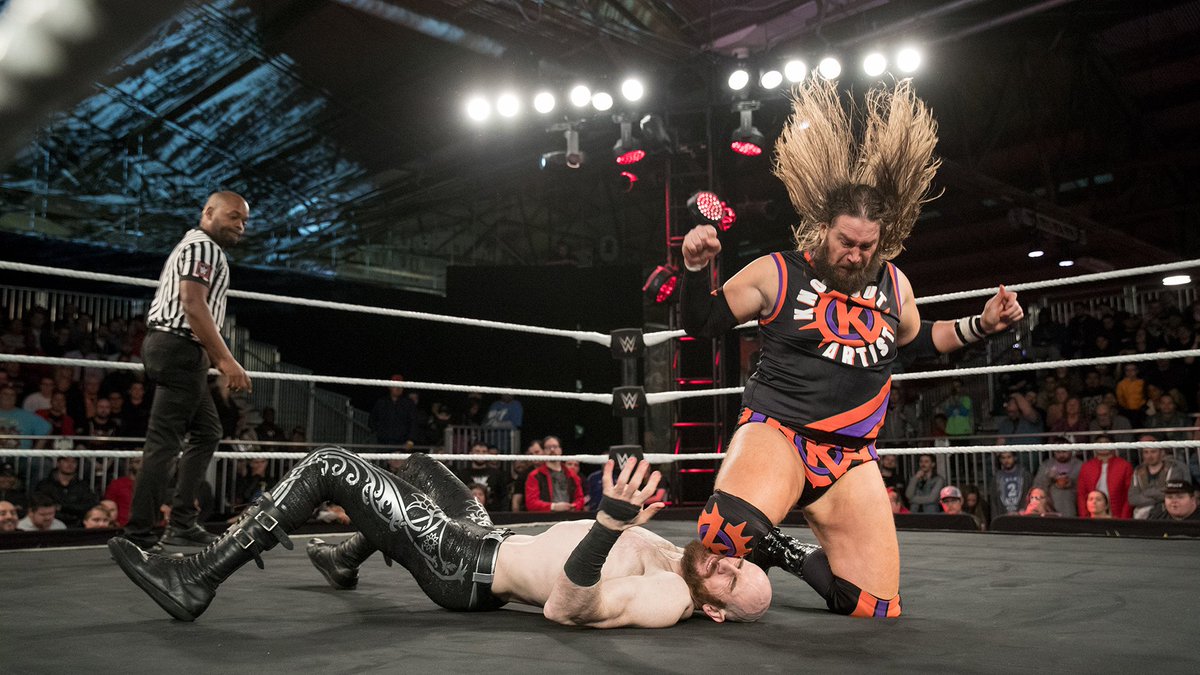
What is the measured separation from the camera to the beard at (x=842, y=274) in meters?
2.15

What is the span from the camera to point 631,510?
1590 millimetres

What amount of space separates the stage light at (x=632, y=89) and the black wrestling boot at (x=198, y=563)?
5214 millimetres

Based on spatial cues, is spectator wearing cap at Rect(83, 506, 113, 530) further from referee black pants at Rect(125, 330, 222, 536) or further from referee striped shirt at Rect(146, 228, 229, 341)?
referee striped shirt at Rect(146, 228, 229, 341)

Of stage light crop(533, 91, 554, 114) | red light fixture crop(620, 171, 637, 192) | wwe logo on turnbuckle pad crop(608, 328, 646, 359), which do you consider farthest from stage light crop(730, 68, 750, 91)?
wwe logo on turnbuckle pad crop(608, 328, 646, 359)

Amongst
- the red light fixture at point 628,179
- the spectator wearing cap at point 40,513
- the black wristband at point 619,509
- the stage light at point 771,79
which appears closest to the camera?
the black wristband at point 619,509

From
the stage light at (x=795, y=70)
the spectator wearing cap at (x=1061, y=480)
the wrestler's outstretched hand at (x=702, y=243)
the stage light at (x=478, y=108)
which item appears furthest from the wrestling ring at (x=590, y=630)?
the stage light at (x=478, y=108)

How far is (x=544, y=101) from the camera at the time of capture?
6.88 m

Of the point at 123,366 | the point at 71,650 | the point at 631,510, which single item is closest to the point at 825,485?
the point at 631,510

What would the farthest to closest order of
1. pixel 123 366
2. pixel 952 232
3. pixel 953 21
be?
1. pixel 952 232
2. pixel 953 21
3. pixel 123 366

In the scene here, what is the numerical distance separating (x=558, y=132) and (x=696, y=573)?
18.4ft

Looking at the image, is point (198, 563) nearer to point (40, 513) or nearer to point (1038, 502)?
point (40, 513)

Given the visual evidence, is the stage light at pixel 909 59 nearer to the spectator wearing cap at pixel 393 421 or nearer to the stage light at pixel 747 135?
the stage light at pixel 747 135

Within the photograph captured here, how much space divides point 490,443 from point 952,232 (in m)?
6.30

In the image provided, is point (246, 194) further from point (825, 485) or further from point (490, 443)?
point (825, 485)
